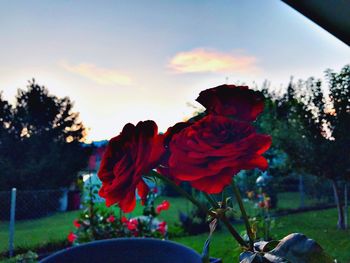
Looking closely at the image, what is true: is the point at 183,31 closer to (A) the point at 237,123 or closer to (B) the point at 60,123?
(A) the point at 237,123

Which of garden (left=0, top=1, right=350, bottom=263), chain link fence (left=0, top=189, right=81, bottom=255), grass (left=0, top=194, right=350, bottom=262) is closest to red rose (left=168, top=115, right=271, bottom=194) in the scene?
garden (left=0, top=1, right=350, bottom=263)

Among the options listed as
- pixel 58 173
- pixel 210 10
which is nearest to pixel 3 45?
pixel 210 10

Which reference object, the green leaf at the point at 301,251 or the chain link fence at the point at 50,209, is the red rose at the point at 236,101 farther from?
the chain link fence at the point at 50,209

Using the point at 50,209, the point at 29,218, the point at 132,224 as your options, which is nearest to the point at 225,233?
the point at 132,224

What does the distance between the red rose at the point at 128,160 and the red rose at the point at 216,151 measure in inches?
1.3

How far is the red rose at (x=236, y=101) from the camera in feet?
1.45

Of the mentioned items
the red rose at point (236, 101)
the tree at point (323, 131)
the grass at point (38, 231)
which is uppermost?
the tree at point (323, 131)

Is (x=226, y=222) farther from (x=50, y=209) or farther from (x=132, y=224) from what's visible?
(x=50, y=209)

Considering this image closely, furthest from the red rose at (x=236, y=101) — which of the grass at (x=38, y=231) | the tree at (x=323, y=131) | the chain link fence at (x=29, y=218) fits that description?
the tree at (x=323, y=131)

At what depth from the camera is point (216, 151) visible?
0.39 metres

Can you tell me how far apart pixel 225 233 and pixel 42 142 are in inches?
252

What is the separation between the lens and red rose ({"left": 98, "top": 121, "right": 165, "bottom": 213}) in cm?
42

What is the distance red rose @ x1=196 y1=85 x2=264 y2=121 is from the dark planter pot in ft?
0.83

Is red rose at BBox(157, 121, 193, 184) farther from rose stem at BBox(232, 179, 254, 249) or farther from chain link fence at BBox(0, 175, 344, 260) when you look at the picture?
chain link fence at BBox(0, 175, 344, 260)
